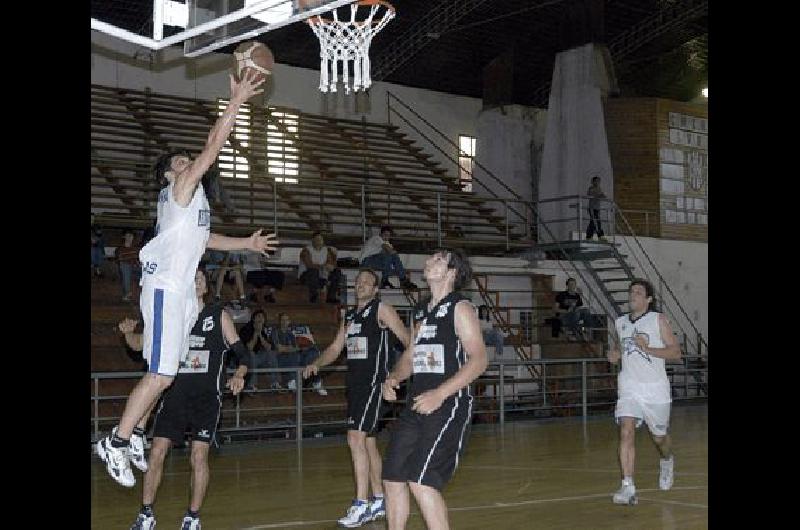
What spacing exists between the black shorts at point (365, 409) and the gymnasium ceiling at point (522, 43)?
1421 centimetres

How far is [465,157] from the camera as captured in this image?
26.2m

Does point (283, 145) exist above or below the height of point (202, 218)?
above

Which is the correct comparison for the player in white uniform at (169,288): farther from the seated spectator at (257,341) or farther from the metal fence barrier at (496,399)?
the seated spectator at (257,341)

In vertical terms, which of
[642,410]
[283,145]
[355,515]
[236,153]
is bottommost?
[355,515]

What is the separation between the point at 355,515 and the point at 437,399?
2930 mm

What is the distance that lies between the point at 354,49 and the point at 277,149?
13.4 metres

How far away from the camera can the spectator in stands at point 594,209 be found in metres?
22.6

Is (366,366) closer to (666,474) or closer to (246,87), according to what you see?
(666,474)

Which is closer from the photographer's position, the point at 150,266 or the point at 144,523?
the point at 150,266

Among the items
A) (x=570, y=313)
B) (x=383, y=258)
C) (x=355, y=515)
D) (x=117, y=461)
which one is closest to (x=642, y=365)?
(x=355, y=515)

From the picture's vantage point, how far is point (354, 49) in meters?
9.54

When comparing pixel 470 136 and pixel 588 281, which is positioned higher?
pixel 470 136
